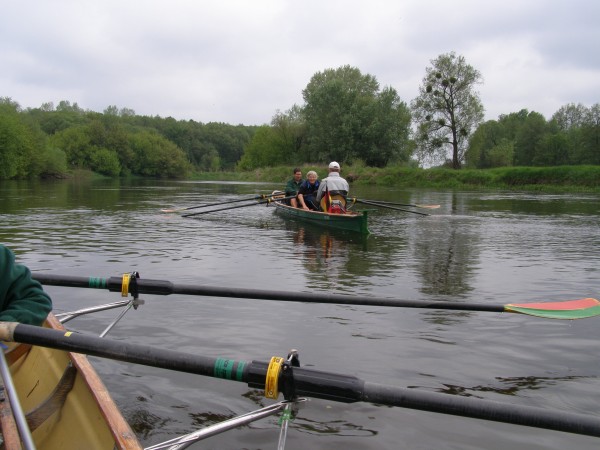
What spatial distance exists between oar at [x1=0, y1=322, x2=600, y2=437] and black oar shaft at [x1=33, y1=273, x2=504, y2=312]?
2.12 meters

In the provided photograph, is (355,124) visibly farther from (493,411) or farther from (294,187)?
(493,411)

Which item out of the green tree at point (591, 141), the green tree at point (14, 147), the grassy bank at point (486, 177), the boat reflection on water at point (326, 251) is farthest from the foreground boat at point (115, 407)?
the green tree at point (14, 147)

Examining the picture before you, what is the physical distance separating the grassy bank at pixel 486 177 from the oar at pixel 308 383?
3965 centimetres

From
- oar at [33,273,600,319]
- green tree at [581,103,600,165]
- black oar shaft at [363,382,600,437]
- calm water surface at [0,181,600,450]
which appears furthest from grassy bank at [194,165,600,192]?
black oar shaft at [363,382,600,437]

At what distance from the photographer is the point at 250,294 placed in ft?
16.3

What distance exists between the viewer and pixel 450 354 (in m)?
5.05

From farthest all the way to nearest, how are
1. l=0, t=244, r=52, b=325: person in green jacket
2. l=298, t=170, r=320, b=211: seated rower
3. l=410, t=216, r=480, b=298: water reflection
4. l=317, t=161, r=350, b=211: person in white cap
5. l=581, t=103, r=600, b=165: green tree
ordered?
1. l=581, t=103, r=600, b=165: green tree
2. l=298, t=170, r=320, b=211: seated rower
3. l=317, t=161, r=350, b=211: person in white cap
4. l=410, t=216, r=480, b=298: water reflection
5. l=0, t=244, r=52, b=325: person in green jacket

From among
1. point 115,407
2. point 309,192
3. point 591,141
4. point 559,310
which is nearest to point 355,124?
point 591,141

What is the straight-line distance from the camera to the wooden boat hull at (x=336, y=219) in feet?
42.7

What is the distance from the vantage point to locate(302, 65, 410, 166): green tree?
55250 millimetres

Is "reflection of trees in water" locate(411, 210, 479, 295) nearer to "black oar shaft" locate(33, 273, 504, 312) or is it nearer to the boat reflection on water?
the boat reflection on water

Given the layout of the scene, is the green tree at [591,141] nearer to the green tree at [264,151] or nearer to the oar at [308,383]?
the green tree at [264,151]

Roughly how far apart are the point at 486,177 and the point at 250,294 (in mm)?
42385

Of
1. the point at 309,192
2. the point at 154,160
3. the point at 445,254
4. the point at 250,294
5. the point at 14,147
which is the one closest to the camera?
the point at 250,294
